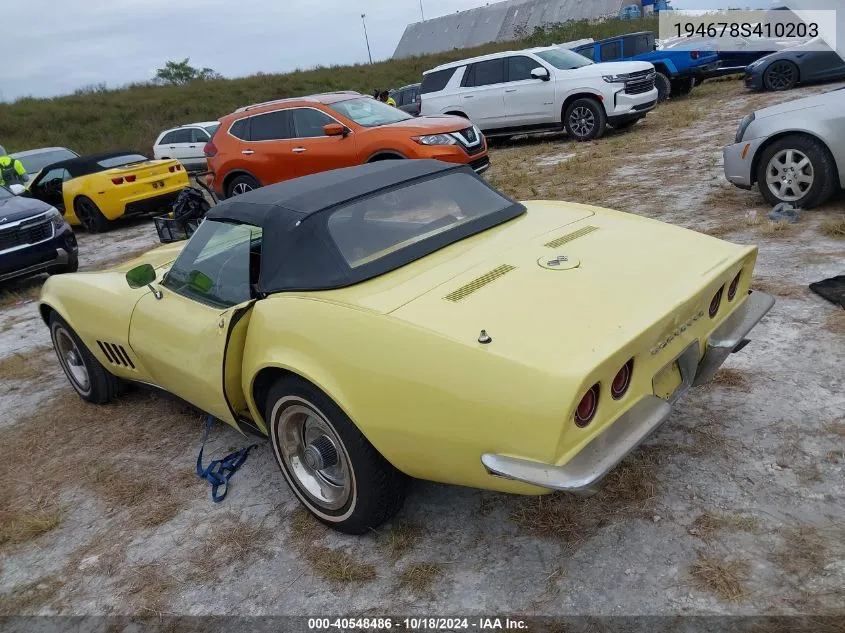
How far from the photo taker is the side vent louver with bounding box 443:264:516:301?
2461 mm

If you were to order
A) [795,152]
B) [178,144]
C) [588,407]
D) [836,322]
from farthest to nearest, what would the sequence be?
1. [178,144]
2. [795,152]
3. [836,322]
4. [588,407]

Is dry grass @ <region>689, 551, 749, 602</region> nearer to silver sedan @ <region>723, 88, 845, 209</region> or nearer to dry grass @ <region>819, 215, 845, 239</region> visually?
dry grass @ <region>819, 215, 845, 239</region>

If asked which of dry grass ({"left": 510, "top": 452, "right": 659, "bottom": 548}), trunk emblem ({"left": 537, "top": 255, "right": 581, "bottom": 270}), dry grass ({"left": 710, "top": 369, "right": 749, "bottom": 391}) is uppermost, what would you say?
trunk emblem ({"left": 537, "top": 255, "right": 581, "bottom": 270})

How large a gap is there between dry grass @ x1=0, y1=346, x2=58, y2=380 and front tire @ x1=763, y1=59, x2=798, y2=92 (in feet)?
47.5

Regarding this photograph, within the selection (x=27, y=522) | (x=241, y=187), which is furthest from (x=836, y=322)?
(x=241, y=187)

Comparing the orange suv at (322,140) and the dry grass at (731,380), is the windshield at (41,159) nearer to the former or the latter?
the orange suv at (322,140)

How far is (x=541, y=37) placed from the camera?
2944 centimetres

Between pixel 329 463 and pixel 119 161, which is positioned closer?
pixel 329 463

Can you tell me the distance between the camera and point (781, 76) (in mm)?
13719

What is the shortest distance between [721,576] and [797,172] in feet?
16.1

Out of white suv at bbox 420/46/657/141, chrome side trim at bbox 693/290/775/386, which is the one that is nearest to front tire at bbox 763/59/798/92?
white suv at bbox 420/46/657/141

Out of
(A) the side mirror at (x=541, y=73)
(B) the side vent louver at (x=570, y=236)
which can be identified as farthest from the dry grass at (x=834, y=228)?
(A) the side mirror at (x=541, y=73)

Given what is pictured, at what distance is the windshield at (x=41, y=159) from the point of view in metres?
13.5

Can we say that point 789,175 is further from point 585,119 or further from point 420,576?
point 585,119
